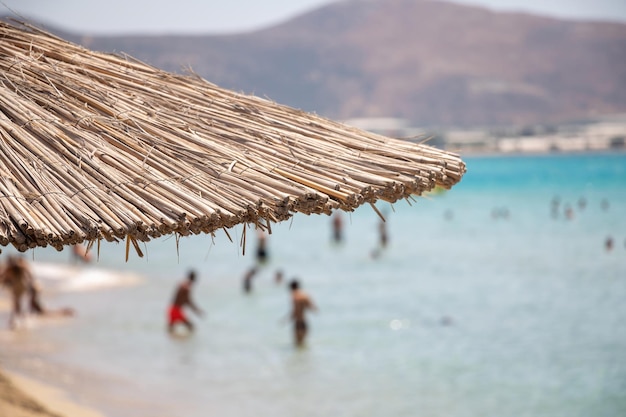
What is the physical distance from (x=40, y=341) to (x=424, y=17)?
154099 mm

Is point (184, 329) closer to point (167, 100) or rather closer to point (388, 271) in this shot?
point (388, 271)

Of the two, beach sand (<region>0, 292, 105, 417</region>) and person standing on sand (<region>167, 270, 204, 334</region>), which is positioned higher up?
person standing on sand (<region>167, 270, 204, 334</region>)

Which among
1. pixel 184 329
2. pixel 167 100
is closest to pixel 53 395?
pixel 184 329

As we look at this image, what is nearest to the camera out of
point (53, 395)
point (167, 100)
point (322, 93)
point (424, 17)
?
point (167, 100)

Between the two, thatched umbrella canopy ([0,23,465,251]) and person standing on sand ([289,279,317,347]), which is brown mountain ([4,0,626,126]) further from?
thatched umbrella canopy ([0,23,465,251])

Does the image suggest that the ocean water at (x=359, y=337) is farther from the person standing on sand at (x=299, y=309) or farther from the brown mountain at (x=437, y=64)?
the brown mountain at (x=437, y=64)

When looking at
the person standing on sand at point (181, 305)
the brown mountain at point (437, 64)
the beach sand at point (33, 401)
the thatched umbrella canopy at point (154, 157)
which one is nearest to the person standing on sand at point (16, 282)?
the person standing on sand at point (181, 305)

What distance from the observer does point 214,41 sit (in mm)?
106250

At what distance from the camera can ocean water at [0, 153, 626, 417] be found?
9.46 meters

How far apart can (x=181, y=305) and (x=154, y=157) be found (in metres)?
9.19

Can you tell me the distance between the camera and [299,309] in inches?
454

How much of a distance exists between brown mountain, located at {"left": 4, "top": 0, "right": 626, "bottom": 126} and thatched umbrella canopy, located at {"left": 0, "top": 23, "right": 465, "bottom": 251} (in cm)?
9016

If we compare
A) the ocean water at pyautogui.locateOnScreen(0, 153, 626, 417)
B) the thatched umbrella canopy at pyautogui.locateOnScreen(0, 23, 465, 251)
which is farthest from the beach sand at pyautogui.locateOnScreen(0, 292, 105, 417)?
the thatched umbrella canopy at pyautogui.locateOnScreen(0, 23, 465, 251)

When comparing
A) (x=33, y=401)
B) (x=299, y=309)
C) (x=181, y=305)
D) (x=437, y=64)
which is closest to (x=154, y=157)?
(x=33, y=401)
